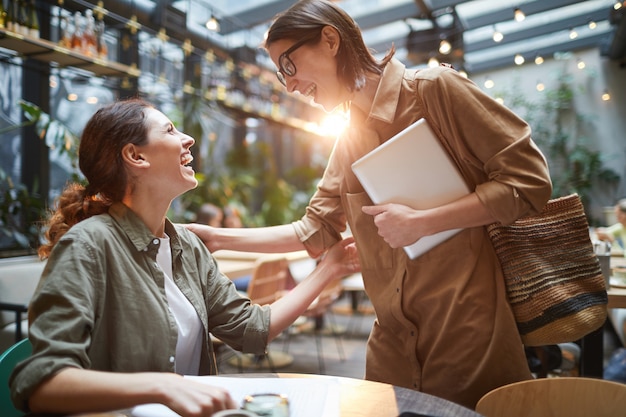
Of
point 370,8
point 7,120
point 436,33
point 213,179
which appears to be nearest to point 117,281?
point 7,120

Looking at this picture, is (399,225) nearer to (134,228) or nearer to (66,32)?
(134,228)

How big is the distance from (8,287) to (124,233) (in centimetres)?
297

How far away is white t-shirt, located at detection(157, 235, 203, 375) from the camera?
1.15m

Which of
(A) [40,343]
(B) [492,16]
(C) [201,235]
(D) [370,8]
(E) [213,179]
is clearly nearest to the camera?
(A) [40,343]

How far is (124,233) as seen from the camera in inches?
43.5

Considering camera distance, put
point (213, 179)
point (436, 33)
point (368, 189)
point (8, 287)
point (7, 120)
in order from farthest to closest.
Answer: point (436, 33)
point (213, 179)
point (7, 120)
point (8, 287)
point (368, 189)

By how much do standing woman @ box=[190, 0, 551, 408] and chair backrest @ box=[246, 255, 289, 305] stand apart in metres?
2.05

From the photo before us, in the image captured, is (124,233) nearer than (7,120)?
Yes

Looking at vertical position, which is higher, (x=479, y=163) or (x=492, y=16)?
(x=492, y=16)

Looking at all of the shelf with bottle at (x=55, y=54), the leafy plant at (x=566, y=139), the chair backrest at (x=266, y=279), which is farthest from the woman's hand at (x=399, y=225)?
the leafy plant at (x=566, y=139)

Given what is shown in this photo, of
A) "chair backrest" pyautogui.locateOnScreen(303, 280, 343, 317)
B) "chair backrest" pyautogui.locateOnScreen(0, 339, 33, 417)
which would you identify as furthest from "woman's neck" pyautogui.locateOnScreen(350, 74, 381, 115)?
"chair backrest" pyautogui.locateOnScreen(303, 280, 343, 317)

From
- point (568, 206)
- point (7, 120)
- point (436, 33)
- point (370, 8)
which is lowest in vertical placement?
point (568, 206)

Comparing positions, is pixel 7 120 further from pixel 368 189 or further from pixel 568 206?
pixel 568 206

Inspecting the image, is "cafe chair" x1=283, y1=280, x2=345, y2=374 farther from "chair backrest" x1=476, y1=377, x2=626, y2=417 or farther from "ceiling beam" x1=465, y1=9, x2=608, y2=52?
"ceiling beam" x1=465, y1=9, x2=608, y2=52
